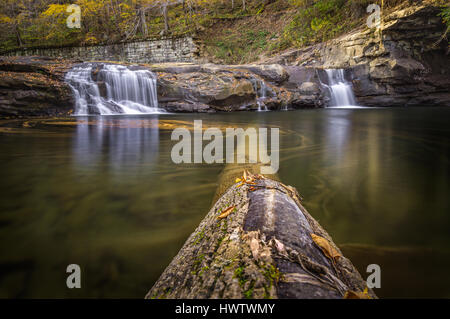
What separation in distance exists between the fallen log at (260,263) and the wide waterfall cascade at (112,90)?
10297 mm

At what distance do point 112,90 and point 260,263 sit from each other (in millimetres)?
11481

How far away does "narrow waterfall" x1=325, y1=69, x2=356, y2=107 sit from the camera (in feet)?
42.9

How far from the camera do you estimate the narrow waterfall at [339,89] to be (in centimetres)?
1309

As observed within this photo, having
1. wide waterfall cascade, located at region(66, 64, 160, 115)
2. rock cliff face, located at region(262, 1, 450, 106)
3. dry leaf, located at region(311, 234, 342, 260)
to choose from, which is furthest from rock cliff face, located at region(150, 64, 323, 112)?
dry leaf, located at region(311, 234, 342, 260)

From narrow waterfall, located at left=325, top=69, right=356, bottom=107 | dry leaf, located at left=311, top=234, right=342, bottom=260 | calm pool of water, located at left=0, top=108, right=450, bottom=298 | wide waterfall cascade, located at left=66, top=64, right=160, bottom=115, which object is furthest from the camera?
narrow waterfall, located at left=325, top=69, right=356, bottom=107

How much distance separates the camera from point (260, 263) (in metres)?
0.87

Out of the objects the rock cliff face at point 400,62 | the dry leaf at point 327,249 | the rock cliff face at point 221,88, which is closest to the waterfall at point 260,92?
the rock cliff face at point 221,88

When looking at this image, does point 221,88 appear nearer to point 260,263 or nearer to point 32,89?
point 32,89

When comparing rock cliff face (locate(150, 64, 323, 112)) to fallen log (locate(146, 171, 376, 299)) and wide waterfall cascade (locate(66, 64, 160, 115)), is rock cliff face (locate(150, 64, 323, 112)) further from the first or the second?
fallen log (locate(146, 171, 376, 299))

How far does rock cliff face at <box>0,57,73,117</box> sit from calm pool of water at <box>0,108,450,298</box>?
6.24 m

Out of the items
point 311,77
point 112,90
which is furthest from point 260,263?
point 311,77
